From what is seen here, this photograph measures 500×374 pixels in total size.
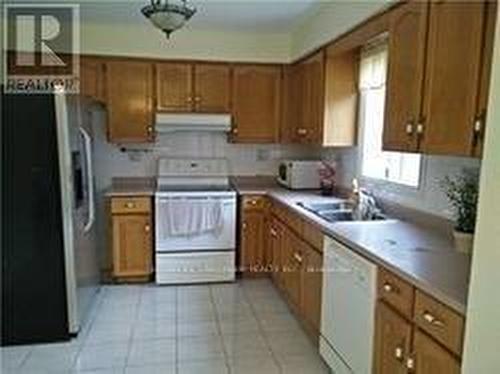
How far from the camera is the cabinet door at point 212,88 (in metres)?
4.26

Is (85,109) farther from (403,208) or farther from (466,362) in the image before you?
(466,362)

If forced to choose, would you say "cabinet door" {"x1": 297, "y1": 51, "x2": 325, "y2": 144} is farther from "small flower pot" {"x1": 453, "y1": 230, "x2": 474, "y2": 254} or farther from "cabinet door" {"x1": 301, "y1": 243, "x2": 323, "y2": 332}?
"small flower pot" {"x1": 453, "y1": 230, "x2": 474, "y2": 254}

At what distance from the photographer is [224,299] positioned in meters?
3.78

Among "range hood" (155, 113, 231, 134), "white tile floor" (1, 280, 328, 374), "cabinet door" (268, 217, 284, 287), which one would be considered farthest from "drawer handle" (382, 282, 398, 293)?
"range hood" (155, 113, 231, 134)

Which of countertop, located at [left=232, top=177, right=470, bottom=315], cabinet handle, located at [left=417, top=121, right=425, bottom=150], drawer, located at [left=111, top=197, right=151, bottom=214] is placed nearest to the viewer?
countertop, located at [left=232, top=177, right=470, bottom=315]

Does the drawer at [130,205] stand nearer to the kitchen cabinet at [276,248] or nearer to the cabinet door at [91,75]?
the cabinet door at [91,75]

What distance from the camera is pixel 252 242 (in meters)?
4.23

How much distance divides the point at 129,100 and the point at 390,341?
10.5ft

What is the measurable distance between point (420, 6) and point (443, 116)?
576 millimetres

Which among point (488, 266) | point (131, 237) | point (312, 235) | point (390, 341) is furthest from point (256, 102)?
point (488, 266)

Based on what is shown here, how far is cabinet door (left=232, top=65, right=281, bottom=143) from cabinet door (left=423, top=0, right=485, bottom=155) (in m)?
2.47

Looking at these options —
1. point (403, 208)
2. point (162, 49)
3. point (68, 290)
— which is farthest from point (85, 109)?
point (403, 208)

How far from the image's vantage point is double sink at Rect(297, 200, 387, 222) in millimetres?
3039
